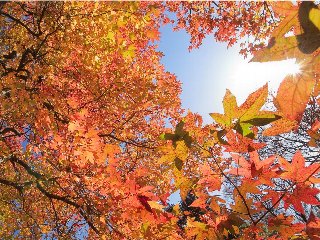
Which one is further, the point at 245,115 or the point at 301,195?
the point at 301,195

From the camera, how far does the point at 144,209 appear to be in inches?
134

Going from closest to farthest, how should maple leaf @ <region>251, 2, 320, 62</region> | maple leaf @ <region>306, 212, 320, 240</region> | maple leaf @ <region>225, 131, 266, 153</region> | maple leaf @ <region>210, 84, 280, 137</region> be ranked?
maple leaf @ <region>251, 2, 320, 62</region> < maple leaf @ <region>210, 84, 280, 137</region> < maple leaf @ <region>225, 131, 266, 153</region> < maple leaf @ <region>306, 212, 320, 240</region>

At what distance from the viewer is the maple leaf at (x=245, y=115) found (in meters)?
0.99

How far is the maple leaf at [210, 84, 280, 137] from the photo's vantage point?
0.99m

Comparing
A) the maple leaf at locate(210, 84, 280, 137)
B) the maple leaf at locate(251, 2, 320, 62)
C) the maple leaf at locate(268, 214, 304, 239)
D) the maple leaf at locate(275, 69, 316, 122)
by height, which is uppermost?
the maple leaf at locate(210, 84, 280, 137)

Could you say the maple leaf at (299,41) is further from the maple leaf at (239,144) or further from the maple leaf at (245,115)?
the maple leaf at (239,144)

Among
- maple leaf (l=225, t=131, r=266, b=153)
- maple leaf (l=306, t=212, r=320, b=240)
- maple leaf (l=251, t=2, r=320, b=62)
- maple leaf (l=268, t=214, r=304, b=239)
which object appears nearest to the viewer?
maple leaf (l=251, t=2, r=320, b=62)

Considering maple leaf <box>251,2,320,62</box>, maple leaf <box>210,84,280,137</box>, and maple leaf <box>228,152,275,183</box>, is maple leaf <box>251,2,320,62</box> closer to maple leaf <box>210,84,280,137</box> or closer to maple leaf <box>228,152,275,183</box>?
maple leaf <box>210,84,280,137</box>

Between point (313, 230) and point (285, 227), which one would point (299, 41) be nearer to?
point (313, 230)

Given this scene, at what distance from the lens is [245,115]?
3.52 ft

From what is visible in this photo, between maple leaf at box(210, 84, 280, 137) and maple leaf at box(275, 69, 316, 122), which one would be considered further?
maple leaf at box(210, 84, 280, 137)

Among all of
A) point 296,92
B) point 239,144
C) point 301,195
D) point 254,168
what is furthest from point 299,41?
point 301,195

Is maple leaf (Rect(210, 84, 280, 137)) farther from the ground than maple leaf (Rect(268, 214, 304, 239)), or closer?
farther from the ground

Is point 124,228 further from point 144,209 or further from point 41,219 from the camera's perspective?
point 41,219
